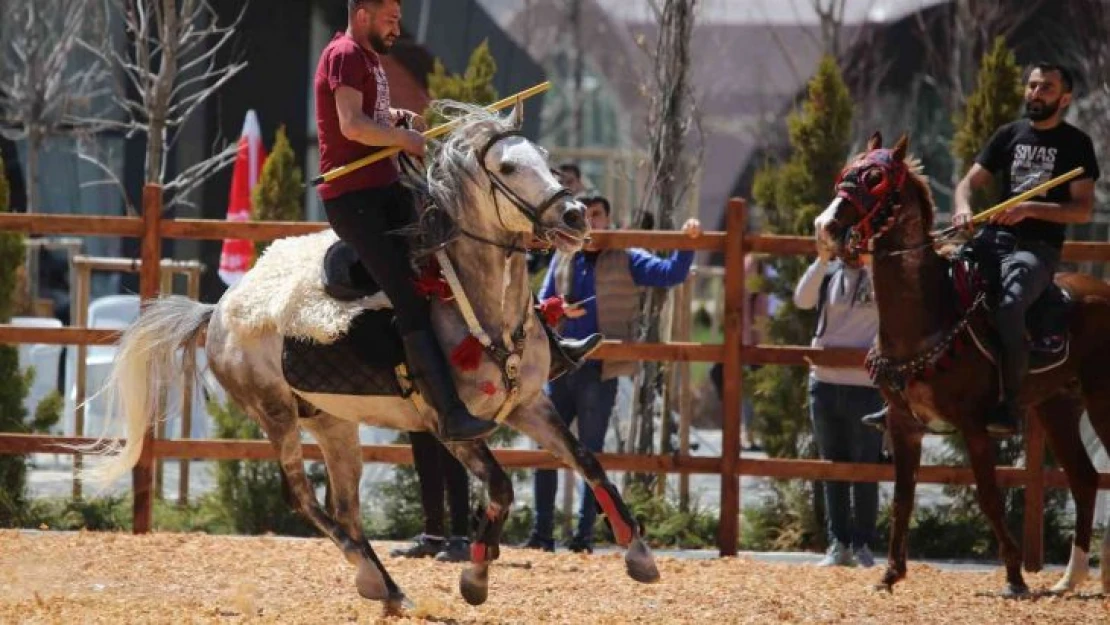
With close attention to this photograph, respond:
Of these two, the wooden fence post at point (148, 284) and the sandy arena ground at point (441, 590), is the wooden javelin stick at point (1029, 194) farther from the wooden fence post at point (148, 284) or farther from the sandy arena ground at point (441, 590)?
the wooden fence post at point (148, 284)

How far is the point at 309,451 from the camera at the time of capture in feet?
31.7

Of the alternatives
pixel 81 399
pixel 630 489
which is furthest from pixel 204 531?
pixel 630 489

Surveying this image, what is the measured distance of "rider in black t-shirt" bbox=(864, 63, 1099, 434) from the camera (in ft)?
26.9

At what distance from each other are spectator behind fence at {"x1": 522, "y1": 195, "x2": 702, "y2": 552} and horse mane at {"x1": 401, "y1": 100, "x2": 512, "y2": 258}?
2.87 metres

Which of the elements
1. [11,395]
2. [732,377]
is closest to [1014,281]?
[732,377]

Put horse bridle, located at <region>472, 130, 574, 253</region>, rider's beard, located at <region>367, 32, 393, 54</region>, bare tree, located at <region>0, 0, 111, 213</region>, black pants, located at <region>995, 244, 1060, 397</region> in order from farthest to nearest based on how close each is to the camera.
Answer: bare tree, located at <region>0, 0, 111, 213</region> < black pants, located at <region>995, 244, 1060, 397</region> < rider's beard, located at <region>367, 32, 393, 54</region> < horse bridle, located at <region>472, 130, 574, 253</region>

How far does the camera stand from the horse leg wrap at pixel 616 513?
687cm

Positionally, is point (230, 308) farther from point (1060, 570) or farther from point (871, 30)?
point (871, 30)

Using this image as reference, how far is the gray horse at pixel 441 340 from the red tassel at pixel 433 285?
4 cm

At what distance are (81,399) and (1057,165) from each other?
5.77m

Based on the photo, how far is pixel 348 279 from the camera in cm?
718

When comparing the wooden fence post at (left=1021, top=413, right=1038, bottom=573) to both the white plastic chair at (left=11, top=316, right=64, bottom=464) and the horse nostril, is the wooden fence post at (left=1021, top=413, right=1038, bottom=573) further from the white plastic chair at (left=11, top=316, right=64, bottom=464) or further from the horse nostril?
the white plastic chair at (left=11, top=316, right=64, bottom=464)

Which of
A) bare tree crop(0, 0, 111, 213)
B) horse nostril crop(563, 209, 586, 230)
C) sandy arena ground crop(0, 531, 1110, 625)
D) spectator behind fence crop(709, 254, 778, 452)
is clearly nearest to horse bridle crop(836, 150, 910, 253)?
sandy arena ground crop(0, 531, 1110, 625)

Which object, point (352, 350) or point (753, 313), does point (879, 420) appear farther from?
point (753, 313)
